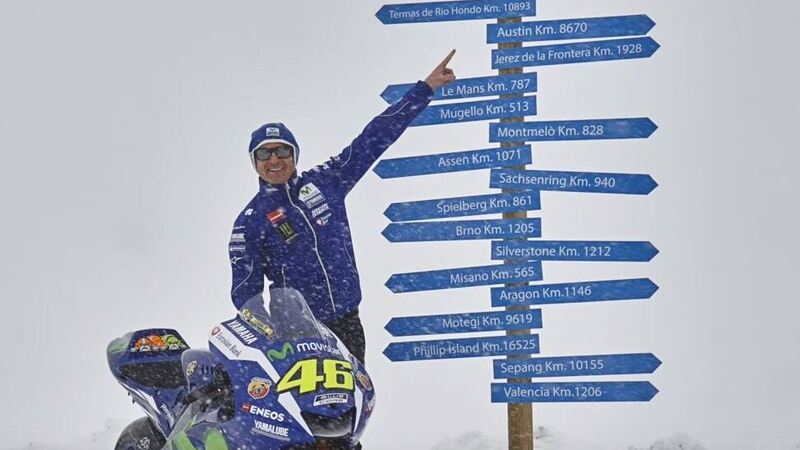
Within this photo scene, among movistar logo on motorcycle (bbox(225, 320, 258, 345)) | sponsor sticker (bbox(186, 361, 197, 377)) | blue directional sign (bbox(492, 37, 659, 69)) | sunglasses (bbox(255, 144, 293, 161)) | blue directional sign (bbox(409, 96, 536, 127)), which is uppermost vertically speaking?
blue directional sign (bbox(492, 37, 659, 69))

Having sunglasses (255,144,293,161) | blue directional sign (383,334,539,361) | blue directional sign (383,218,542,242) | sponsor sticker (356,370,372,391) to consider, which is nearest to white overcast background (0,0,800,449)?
blue directional sign (383,334,539,361)

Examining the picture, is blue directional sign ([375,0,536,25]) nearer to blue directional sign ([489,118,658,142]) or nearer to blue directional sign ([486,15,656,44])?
blue directional sign ([486,15,656,44])

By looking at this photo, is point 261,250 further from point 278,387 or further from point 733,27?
point 733,27

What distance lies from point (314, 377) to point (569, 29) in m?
3.38

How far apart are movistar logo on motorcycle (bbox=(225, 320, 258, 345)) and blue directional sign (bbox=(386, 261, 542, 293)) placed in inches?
95.2

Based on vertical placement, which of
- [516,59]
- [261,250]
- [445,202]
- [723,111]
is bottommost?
[261,250]

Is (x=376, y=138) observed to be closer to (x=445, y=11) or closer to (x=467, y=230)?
(x=467, y=230)

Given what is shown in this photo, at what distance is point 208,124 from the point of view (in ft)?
62.9

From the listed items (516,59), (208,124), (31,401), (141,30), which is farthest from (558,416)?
(141,30)

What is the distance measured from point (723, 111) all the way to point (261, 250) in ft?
38.8

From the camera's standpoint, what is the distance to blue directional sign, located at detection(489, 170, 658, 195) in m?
6.65

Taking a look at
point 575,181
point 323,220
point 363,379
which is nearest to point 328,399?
point 363,379

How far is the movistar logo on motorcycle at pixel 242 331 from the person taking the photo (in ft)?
14.6

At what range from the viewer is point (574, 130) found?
6.68 meters
